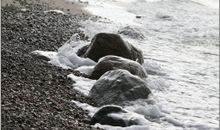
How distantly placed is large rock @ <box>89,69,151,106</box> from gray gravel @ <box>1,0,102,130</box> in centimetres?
22

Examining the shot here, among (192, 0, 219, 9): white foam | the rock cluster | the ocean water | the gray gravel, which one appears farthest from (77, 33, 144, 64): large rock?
(192, 0, 219, 9): white foam

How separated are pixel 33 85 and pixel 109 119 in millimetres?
1525

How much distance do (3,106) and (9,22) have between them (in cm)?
692

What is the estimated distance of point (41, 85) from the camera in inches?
299

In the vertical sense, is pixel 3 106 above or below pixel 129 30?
above

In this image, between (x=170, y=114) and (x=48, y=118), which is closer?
(x=48, y=118)

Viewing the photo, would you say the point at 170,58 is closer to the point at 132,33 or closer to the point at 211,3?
the point at 132,33

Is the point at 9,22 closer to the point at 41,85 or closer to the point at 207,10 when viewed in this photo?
the point at 41,85

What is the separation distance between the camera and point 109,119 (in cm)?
659

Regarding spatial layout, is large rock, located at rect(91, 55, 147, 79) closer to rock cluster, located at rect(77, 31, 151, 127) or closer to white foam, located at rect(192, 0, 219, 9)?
rock cluster, located at rect(77, 31, 151, 127)

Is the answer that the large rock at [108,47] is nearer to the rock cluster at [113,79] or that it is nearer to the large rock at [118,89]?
the rock cluster at [113,79]

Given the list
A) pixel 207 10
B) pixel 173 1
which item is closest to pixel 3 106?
pixel 207 10

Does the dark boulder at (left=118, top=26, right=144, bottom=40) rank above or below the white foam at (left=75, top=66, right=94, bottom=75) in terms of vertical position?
below

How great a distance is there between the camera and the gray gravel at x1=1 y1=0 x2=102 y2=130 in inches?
233
